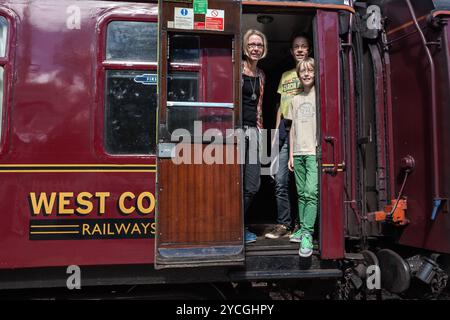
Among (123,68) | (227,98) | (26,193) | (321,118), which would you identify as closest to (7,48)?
(123,68)

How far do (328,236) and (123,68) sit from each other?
2.09 metres

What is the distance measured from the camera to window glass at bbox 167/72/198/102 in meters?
3.19

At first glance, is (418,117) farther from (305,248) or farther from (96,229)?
(96,229)

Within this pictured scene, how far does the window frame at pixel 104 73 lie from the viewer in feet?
10.3

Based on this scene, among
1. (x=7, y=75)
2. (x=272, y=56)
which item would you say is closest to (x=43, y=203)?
(x=7, y=75)

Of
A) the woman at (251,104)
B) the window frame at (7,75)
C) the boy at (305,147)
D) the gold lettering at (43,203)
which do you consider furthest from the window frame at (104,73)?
the boy at (305,147)

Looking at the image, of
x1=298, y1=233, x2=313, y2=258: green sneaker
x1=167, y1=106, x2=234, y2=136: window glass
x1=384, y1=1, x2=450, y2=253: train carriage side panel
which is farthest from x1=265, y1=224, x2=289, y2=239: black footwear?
x1=167, y1=106, x2=234, y2=136: window glass

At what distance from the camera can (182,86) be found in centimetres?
323

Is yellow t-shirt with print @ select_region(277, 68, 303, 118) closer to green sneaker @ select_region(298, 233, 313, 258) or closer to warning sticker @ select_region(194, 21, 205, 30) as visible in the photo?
warning sticker @ select_region(194, 21, 205, 30)

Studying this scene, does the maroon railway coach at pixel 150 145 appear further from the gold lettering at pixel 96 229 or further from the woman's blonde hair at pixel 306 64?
the woman's blonde hair at pixel 306 64

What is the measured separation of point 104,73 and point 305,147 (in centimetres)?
174

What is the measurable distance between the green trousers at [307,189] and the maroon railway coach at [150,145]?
0.10m

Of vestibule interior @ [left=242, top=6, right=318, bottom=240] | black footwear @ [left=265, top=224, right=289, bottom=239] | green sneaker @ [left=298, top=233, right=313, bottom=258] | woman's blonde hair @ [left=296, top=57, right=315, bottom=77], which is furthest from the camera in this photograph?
black footwear @ [left=265, top=224, right=289, bottom=239]
